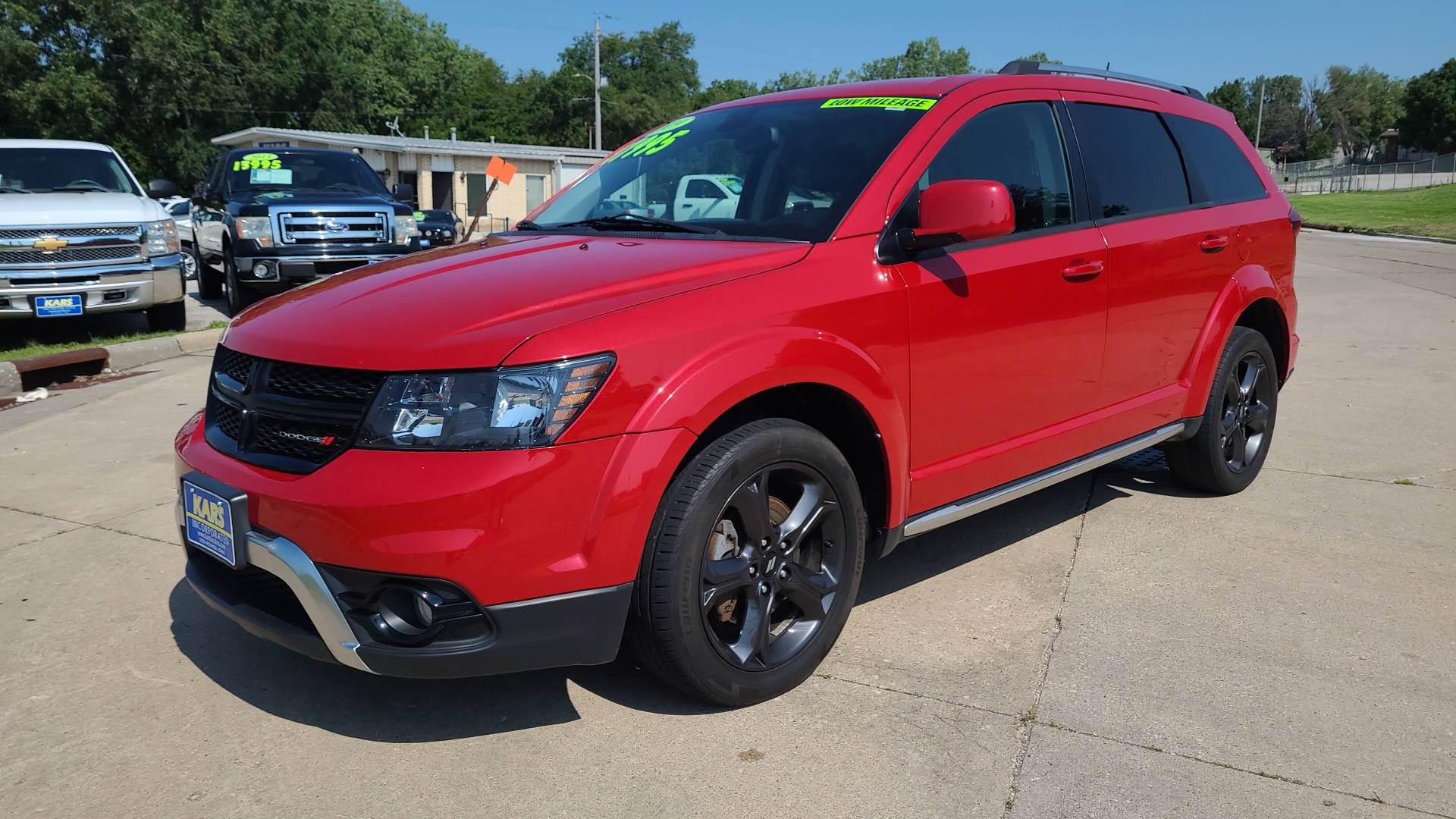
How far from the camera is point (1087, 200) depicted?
158 inches

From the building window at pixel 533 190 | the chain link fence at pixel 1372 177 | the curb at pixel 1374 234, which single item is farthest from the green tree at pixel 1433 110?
the building window at pixel 533 190

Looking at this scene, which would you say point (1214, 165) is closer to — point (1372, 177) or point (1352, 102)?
point (1372, 177)

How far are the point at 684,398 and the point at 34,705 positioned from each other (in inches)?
85.0

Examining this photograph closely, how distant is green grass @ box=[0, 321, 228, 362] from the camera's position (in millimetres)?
8750

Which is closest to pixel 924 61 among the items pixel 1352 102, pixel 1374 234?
pixel 1352 102

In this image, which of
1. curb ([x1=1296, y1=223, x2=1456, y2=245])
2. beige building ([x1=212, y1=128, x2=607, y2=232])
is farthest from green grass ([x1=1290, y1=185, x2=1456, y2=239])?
beige building ([x1=212, y1=128, x2=607, y2=232])

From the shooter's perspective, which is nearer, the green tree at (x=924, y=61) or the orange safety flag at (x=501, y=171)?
the orange safety flag at (x=501, y=171)

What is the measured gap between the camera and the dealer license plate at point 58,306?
9203 mm

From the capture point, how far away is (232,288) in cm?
1206

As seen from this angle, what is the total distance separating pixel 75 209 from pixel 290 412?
8328 mm

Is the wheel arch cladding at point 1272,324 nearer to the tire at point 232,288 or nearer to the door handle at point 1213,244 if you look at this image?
the door handle at point 1213,244

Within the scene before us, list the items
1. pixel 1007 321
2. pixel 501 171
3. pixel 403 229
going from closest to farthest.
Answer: pixel 1007 321, pixel 501 171, pixel 403 229

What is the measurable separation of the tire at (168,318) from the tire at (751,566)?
9199 millimetres

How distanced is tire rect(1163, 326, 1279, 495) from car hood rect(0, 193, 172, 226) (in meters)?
8.99
